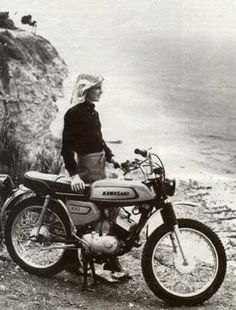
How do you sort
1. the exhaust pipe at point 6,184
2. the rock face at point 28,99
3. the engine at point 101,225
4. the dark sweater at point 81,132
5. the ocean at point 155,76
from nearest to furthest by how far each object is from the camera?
1. the engine at point 101,225
2. the dark sweater at point 81,132
3. the exhaust pipe at point 6,184
4. the ocean at point 155,76
5. the rock face at point 28,99

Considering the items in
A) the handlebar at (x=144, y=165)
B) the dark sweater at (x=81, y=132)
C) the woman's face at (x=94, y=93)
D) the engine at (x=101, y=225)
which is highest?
the woman's face at (x=94, y=93)

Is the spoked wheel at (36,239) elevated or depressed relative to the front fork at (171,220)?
depressed

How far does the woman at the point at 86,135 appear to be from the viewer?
3.85 metres

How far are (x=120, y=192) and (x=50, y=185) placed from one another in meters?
0.50

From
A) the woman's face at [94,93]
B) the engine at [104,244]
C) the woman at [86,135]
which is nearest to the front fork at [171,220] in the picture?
the engine at [104,244]

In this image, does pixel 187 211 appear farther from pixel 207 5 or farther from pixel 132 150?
pixel 207 5

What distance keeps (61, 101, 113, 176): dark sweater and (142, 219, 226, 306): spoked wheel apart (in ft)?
2.55

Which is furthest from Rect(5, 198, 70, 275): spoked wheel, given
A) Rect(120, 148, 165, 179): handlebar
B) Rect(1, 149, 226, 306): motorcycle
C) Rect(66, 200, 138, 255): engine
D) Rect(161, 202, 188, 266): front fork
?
Rect(161, 202, 188, 266): front fork

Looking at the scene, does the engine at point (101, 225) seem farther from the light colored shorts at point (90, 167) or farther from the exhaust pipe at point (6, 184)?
the exhaust pipe at point (6, 184)

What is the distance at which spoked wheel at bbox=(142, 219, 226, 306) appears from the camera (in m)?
3.65

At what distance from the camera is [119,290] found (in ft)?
12.7

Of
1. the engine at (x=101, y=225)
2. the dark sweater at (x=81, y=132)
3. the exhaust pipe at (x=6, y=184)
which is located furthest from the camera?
the exhaust pipe at (x=6, y=184)

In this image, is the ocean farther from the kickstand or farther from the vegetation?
the kickstand

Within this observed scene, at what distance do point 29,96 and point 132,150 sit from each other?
0.97m
